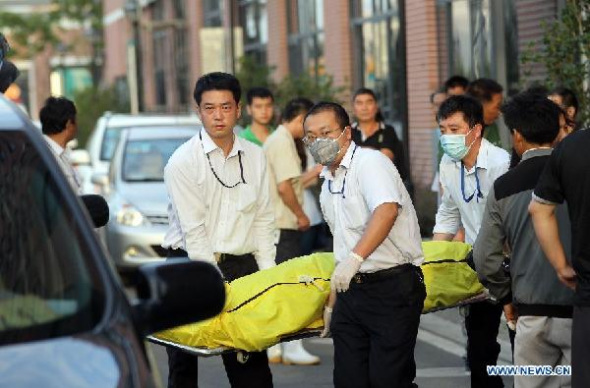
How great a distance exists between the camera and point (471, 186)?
8531 millimetres

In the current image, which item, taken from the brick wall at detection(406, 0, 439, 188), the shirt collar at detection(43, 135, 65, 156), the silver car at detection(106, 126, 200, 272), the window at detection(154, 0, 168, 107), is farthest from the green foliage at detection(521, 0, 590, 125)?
the window at detection(154, 0, 168, 107)

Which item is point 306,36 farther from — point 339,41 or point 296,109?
point 296,109

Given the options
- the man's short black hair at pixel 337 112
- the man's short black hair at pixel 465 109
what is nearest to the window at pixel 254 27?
the man's short black hair at pixel 465 109

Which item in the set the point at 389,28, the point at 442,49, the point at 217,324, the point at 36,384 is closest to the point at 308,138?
the point at 217,324

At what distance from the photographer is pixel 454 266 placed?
8.07m

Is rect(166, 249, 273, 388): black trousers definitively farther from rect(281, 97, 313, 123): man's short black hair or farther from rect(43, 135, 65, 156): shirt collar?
rect(281, 97, 313, 123): man's short black hair

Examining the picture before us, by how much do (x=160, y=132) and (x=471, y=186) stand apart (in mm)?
9084

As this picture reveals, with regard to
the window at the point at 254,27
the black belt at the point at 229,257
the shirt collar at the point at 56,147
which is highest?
the window at the point at 254,27

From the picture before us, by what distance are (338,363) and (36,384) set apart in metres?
3.59

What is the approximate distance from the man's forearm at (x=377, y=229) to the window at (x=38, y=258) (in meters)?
2.67

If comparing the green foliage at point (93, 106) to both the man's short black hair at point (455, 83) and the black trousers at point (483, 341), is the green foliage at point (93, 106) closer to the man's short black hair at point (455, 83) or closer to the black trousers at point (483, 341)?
the man's short black hair at point (455, 83)

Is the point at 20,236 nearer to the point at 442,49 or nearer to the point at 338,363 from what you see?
the point at 338,363

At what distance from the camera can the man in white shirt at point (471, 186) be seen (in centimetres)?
848

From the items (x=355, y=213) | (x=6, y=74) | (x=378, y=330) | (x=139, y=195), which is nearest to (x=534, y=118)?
(x=355, y=213)
